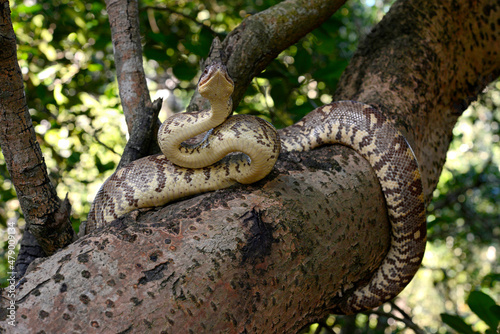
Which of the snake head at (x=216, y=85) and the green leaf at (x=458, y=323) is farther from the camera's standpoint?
the green leaf at (x=458, y=323)

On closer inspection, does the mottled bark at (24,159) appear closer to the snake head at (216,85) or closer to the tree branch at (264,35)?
the snake head at (216,85)

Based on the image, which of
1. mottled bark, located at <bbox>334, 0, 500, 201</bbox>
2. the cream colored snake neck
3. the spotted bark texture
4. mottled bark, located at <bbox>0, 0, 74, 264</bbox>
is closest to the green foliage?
mottled bark, located at <bbox>334, 0, 500, 201</bbox>

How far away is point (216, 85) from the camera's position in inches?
86.1

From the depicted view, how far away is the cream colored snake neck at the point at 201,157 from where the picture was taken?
2.07 m

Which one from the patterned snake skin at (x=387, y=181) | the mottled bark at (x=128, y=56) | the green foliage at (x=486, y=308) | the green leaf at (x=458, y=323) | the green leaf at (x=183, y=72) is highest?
the mottled bark at (x=128, y=56)

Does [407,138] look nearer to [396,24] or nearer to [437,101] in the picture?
[437,101]

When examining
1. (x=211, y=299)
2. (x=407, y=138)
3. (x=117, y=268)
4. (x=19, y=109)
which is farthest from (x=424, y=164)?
(x=19, y=109)

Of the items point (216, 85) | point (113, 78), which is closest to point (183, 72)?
point (216, 85)

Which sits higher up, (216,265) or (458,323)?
(216,265)

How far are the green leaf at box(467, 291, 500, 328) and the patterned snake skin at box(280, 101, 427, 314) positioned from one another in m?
0.39

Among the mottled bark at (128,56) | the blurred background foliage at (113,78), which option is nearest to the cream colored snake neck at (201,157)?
the mottled bark at (128,56)

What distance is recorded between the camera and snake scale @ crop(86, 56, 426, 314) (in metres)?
2.10

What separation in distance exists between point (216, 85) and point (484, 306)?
2.18 m

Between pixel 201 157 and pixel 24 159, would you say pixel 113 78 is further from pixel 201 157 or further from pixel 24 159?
pixel 24 159
